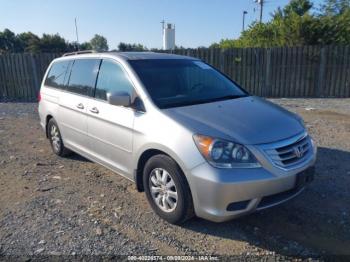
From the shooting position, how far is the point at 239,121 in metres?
3.27

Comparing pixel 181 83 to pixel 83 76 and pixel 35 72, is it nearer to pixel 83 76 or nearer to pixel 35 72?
pixel 83 76

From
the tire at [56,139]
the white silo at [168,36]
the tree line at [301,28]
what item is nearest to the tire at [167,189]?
the tire at [56,139]

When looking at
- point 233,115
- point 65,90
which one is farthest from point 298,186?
point 65,90

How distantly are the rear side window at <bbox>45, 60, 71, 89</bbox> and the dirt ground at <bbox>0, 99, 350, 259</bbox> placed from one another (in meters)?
1.40

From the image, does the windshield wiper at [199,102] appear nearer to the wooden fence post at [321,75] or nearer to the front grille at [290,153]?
the front grille at [290,153]

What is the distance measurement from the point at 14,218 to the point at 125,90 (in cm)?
196

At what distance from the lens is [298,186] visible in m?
3.21

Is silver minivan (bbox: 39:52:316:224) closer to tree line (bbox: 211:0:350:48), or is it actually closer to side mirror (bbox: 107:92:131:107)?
side mirror (bbox: 107:92:131:107)

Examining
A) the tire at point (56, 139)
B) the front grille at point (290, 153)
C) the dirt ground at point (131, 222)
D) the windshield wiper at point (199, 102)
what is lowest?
the dirt ground at point (131, 222)

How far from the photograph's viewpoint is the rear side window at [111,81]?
3915 mm

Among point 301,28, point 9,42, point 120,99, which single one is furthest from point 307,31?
point 9,42

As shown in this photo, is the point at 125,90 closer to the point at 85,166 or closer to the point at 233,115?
the point at 233,115

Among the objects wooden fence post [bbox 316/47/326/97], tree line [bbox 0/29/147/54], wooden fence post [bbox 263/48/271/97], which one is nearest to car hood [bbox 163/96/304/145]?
wooden fence post [bbox 263/48/271/97]

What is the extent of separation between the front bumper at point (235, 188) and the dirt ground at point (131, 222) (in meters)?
0.38
